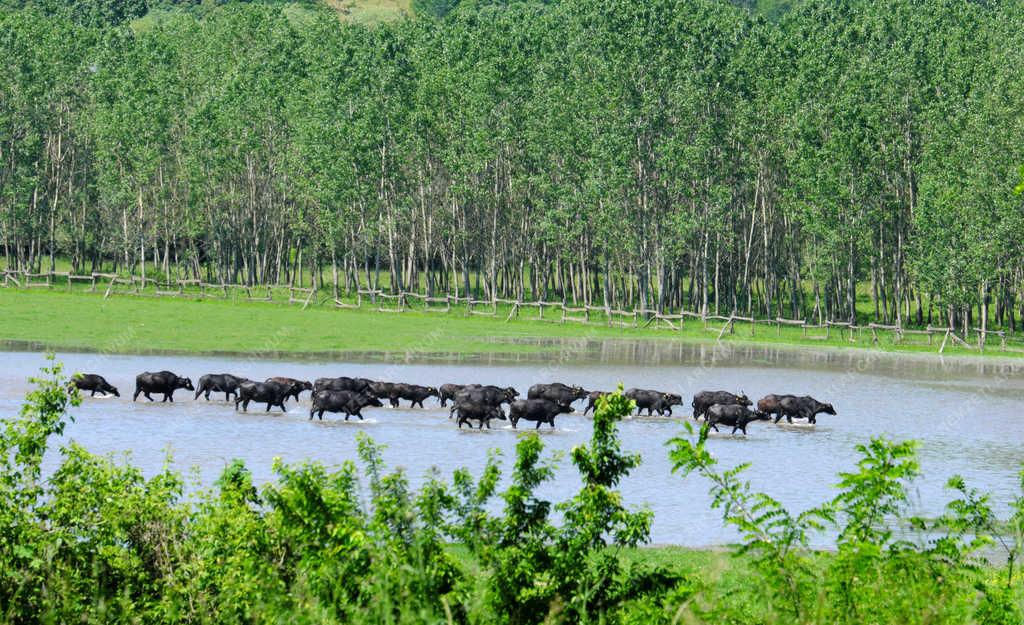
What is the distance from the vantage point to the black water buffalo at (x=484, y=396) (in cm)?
3119

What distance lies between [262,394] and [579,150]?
5496 centimetres

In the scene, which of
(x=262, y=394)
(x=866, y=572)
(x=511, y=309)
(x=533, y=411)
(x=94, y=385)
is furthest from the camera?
(x=511, y=309)

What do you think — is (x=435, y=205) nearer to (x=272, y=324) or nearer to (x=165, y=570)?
(x=272, y=324)

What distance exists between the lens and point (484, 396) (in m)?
33.2

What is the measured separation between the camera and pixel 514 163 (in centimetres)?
8894

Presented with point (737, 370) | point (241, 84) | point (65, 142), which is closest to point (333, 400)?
point (737, 370)

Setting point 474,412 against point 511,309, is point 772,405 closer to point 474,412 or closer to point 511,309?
point 474,412

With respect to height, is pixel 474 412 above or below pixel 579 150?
below

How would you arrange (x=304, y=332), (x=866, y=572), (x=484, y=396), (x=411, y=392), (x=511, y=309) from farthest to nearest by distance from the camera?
1. (x=511, y=309)
2. (x=304, y=332)
3. (x=411, y=392)
4. (x=484, y=396)
5. (x=866, y=572)

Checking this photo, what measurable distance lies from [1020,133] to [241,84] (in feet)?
158

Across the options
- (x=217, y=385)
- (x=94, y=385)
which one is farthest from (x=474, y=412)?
(x=94, y=385)

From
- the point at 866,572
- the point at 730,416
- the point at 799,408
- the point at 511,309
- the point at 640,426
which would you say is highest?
the point at 866,572

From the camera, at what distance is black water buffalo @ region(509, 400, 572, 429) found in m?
30.7

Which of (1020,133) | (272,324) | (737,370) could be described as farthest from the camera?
(1020,133)
